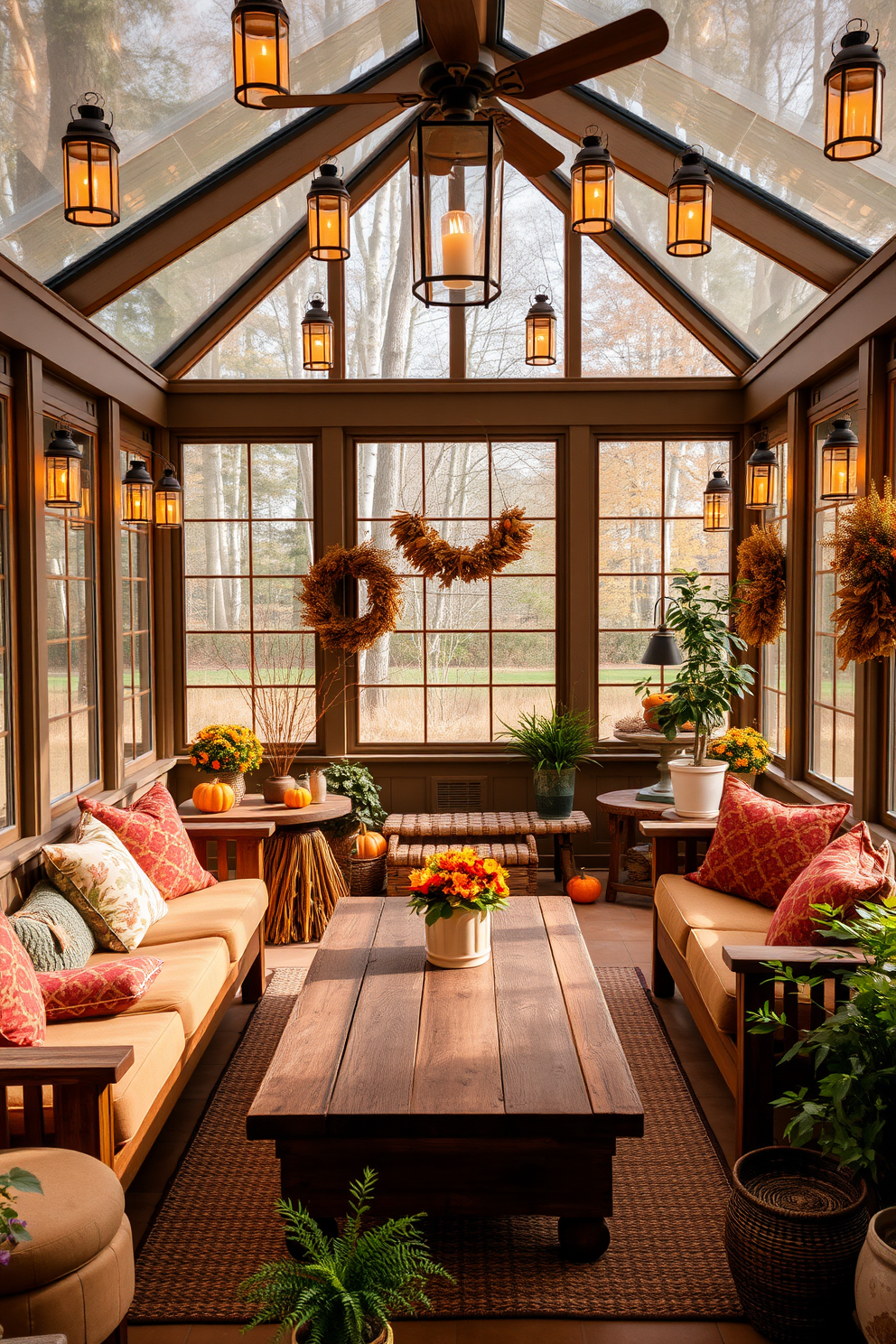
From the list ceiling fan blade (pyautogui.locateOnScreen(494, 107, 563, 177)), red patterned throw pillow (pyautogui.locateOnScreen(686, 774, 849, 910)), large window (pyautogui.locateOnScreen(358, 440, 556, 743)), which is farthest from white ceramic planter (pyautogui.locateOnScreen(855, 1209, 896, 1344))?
large window (pyautogui.locateOnScreen(358, 440, 556, 743))

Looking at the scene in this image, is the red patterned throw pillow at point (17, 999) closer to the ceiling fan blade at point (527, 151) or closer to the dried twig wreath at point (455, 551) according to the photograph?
the ceiling fan blade at point (527, 151)

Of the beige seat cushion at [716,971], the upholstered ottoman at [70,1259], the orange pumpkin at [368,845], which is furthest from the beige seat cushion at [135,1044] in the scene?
the orange pumpkin at [368,845]

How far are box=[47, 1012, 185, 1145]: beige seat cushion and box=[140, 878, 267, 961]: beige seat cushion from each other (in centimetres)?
61

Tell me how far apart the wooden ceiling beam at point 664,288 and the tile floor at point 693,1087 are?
3171mm

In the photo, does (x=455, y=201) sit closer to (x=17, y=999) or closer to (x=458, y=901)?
(x=458, y=901)

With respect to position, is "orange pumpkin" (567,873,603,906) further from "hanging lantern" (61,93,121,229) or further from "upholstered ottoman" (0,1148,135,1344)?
"hanging lantern" (61,93,121,229)

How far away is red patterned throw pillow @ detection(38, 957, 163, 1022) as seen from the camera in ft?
9.13

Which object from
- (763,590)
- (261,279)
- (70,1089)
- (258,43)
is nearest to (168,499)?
(261,279)

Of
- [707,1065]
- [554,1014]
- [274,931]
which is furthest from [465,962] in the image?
[274,931]

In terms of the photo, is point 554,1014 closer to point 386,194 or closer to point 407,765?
point 407,765

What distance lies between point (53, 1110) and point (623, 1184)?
153 cm

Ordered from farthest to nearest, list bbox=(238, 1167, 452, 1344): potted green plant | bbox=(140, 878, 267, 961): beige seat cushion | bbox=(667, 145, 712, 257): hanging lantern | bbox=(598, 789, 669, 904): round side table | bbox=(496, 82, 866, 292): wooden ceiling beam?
bbox=(598, 789, 669, 904): round side table
bbox=(496, 82, 866, 292): wooden ceiling beam
bbox=(140, 878, 267, 961): beige seat cushion
bbox=(667, 145, 712, 257): hanging lantern
bbox=(238, 1167, 452, 1344): potted green plant

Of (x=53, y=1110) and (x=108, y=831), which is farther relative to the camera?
(x=108, y=831)

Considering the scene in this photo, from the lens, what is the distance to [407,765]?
19.8ft
